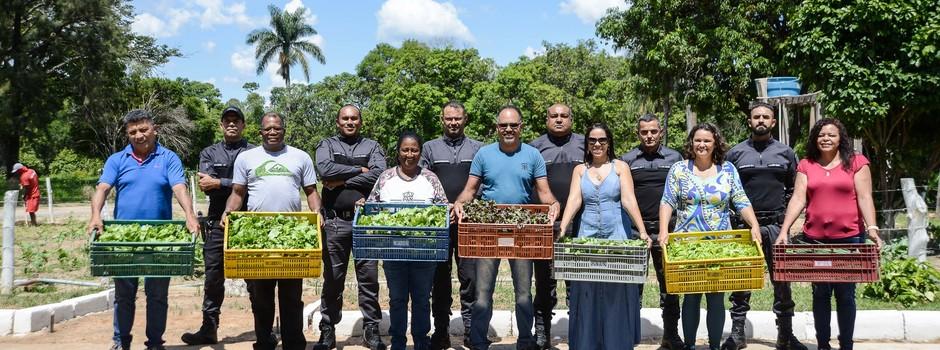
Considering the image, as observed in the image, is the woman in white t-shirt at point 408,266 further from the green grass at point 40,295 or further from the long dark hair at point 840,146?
the green grass at point 40,295

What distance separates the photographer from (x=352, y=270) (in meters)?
11.8

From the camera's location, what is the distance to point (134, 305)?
6.20 meters

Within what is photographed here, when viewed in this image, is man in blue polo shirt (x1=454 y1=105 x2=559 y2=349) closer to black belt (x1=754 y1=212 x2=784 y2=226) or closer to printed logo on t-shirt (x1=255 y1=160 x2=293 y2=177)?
printed logo on t-shirt (x1=255 y1=160 x2=293 y2=177)

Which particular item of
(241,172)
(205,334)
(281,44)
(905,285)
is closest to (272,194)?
(241,172)

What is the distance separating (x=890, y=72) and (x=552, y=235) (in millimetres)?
9954

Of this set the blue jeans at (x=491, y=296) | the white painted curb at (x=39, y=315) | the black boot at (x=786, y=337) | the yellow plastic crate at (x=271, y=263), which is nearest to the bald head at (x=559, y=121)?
the blue jeans at (x=491, y=296)

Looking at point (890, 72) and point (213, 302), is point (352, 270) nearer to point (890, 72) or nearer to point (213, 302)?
A: point (213, 302)

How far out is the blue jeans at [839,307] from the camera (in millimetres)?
5969

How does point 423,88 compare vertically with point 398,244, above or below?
above

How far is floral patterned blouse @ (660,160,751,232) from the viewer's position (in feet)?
19.3

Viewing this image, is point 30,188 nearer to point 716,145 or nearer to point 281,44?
point 716,145

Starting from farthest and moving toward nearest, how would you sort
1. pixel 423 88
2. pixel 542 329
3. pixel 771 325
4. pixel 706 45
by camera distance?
pixel 423 88
pixel 706 45
pixel 771 325
pixel 542 329

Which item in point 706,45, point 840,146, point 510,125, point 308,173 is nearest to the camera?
point 840,146

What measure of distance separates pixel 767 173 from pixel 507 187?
223 cm
